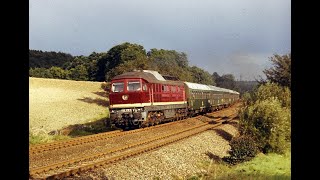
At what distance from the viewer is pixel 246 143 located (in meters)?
18.8

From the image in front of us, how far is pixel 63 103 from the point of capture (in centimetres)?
4184

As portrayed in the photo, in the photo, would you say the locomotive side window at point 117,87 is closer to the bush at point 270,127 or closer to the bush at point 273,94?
the bush at point 270,127

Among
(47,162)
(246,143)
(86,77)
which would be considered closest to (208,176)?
(246,143)

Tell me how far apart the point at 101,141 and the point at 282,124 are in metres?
9.94

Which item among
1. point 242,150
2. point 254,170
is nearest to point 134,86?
point 242,150

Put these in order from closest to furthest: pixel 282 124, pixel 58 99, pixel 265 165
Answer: pixel 265 165
pixel 282 124
pixel 58 99

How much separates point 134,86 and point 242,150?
8029mm

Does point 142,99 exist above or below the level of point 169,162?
above

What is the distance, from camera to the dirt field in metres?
30.6

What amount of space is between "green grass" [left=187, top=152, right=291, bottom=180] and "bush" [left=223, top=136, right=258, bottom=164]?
1.21ft

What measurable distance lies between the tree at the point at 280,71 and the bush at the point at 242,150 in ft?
36.1

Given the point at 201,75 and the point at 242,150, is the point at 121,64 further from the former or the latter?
the point at 201,75
